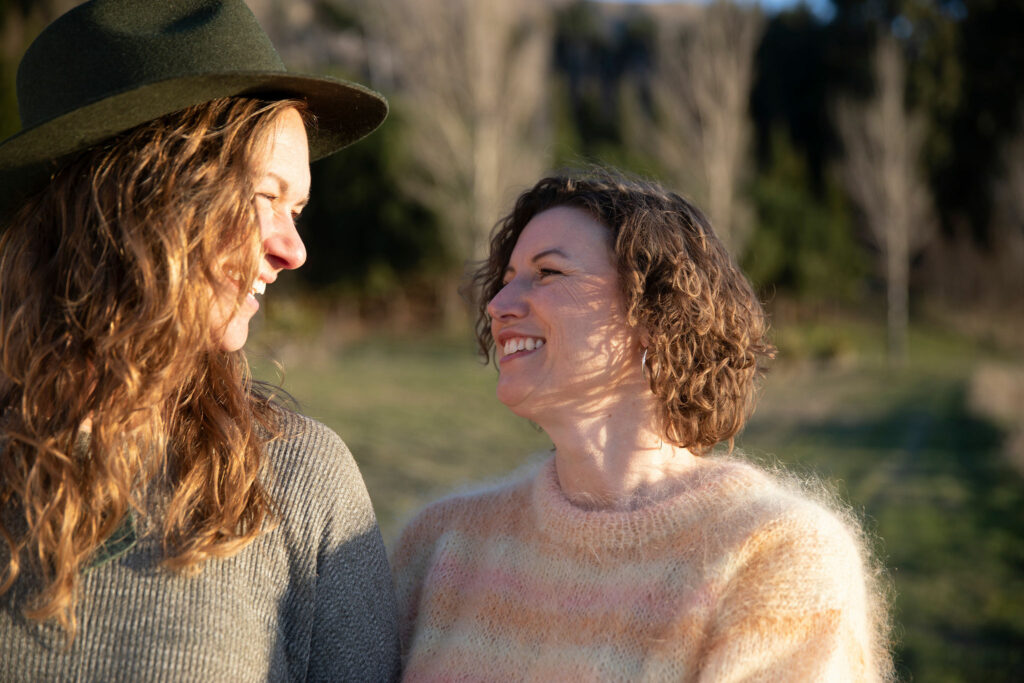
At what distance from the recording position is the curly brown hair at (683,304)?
1.88 metres

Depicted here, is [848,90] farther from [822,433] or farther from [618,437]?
[618,437]

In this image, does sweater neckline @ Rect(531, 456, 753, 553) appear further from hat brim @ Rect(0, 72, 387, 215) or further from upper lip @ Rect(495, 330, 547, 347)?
hat brim @ Rect(0, 72, 387, 215)

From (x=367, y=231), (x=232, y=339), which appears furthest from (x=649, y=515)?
(x=367, y=231)

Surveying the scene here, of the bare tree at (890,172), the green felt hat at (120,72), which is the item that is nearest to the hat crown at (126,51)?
the green felt hat at (120,72)

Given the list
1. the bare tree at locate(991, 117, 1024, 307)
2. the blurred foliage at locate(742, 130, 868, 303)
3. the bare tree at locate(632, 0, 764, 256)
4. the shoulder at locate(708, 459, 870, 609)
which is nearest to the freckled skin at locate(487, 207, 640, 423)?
the shoulder at locate(708, 459, 870, 609)

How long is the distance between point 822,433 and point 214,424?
891 centimetres

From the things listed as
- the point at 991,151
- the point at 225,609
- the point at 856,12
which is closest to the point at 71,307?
the point at 225,609

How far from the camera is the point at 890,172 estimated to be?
64.0 ft

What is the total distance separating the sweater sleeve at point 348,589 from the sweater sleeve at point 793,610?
0.61m

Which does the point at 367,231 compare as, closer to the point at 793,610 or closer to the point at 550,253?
the point at 550,253

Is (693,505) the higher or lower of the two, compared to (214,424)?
lower

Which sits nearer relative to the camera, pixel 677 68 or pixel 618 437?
pixel 618 437

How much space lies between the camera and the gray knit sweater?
146 cm

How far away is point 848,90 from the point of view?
2858cm
